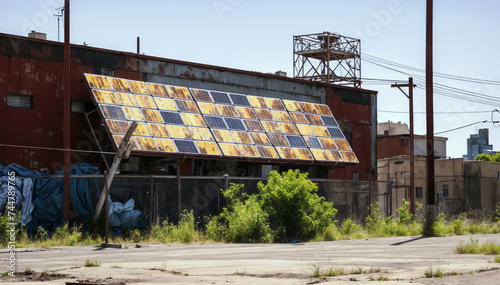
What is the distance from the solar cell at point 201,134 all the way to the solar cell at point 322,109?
8743mm

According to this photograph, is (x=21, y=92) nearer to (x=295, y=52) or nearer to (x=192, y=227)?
(x=192, y=227)

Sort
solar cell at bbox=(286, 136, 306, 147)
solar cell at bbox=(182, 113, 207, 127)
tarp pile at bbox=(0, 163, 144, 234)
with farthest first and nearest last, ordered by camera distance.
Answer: solar cell at bbox=(286, 136, 306, 147) → solar cell at bbox=(182, 113, 207, 127) → tarp pile at bbox=(0, 163, 144, 234)

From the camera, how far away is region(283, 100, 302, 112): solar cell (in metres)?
34.8

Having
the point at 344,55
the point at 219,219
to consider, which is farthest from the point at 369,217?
the point at 344,55

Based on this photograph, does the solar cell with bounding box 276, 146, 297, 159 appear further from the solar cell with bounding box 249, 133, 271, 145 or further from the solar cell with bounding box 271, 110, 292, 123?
the solar cell with bounding box 271, 110, 292, 123

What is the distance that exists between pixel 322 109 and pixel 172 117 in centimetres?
1070

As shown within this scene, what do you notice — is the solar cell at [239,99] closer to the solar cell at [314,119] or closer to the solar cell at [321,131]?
the solar cell at [314,119]

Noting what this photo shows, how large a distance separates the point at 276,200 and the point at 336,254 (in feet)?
27.2

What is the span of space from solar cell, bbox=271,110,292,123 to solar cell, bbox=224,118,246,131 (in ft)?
8.78

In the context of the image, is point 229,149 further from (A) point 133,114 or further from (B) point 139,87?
(B) point 139,87

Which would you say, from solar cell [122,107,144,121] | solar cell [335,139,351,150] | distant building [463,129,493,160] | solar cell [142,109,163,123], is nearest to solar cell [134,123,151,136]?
solar cell [122,107,144,121]

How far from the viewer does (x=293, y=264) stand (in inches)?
512

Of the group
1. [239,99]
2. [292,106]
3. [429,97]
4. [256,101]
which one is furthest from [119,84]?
[429,97]

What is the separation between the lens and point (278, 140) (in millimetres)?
32219
